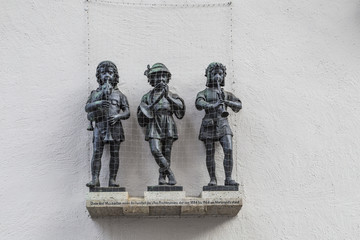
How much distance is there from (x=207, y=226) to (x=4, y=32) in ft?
4.83

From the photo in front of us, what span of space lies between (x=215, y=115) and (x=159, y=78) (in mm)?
331

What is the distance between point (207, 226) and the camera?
10.7ft

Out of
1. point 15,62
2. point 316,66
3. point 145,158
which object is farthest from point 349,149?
point 15,62

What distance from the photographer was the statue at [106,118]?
315cm

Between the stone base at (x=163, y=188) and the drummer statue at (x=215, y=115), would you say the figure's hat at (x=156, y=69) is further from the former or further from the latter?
the stone base at (x=163, y=188)

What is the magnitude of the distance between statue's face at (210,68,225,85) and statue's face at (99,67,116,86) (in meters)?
0.49

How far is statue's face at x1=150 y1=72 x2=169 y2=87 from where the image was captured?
320 centimetres

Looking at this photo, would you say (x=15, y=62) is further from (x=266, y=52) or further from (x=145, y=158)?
(x=266, y=52)

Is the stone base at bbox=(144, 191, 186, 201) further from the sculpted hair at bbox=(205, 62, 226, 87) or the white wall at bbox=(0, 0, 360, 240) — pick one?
the sculpted hair at bbox=(205, 62, 226, 87)

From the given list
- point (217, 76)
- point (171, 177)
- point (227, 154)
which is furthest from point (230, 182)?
point (217, 76)

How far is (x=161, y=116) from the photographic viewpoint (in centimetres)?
319

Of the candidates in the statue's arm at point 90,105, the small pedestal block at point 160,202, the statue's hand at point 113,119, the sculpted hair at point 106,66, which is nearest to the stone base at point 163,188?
the small pedestal block at point 160,202

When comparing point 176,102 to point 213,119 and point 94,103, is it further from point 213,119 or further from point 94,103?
point 94,103

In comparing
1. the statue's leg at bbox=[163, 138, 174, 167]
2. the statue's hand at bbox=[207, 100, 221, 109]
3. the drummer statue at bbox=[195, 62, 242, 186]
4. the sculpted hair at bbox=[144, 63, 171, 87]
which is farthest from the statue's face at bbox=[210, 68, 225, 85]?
the statue's leg at bbox=[163, 138, 174, 167]
